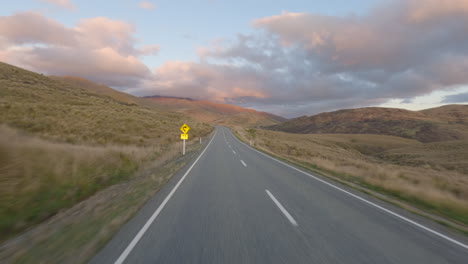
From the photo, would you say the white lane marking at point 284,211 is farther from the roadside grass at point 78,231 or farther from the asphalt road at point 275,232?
the roadside grass at point 78,231

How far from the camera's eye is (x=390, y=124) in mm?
119875

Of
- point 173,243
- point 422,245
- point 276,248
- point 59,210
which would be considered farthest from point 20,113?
point 422,245

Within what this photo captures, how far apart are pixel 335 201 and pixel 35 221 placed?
7896mm

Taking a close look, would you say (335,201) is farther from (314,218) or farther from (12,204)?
(12,204)

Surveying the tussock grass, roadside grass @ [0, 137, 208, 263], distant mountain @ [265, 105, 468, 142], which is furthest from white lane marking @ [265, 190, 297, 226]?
distant mountain @ [265, 105, 468, 142]

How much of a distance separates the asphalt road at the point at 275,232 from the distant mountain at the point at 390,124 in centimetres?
10536

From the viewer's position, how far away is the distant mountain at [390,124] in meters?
89.8

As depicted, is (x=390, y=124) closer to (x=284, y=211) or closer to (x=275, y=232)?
(x=284, y=211)

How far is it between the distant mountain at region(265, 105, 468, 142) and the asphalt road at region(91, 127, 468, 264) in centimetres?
10536

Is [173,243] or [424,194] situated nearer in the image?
[173,243]

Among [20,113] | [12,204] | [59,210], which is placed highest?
[20,113]

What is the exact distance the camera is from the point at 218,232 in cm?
425

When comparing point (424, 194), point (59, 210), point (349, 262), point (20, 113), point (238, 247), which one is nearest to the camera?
point (349, 262)

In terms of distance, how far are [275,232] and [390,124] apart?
472 feet
